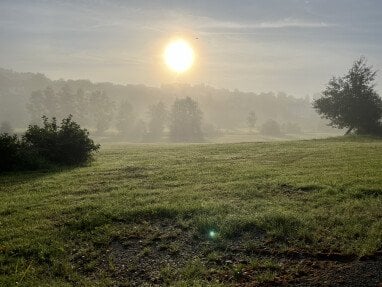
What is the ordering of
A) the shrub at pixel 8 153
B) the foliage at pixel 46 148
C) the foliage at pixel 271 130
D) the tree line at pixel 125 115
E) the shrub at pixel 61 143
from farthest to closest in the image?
the foliage at pixel 271 130 → the tree line at pixel 125 115 → the shrub at pixel 61 143 → the foliage at pixel 46 148 → the shrub at pixel 8 153

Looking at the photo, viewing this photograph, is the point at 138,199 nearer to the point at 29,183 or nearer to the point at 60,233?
the point at 60,233

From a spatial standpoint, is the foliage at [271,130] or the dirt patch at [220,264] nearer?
the dirt patch at [220,264]

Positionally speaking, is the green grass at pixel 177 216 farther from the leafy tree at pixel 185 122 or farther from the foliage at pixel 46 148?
the leafy tree at pixel 185 122

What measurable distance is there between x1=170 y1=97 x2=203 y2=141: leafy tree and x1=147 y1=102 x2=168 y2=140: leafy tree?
27.9ft

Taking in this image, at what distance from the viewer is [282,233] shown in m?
14.5

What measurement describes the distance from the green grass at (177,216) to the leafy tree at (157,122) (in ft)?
439

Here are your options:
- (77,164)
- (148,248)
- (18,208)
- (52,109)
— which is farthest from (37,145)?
(52,109)

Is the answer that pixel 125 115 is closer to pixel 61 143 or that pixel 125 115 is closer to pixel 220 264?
pixel 61 143

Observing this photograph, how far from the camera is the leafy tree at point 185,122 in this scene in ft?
492

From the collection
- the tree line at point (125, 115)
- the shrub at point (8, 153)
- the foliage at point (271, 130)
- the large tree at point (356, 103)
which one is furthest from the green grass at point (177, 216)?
the foliage at point (271, 130)

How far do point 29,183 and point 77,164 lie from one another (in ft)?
26.3

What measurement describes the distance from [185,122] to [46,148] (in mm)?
123952

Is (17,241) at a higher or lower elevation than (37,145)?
lower

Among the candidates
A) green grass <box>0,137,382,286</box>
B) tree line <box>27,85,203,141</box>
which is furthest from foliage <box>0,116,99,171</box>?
tree line <box>27,85,203,141</box>
